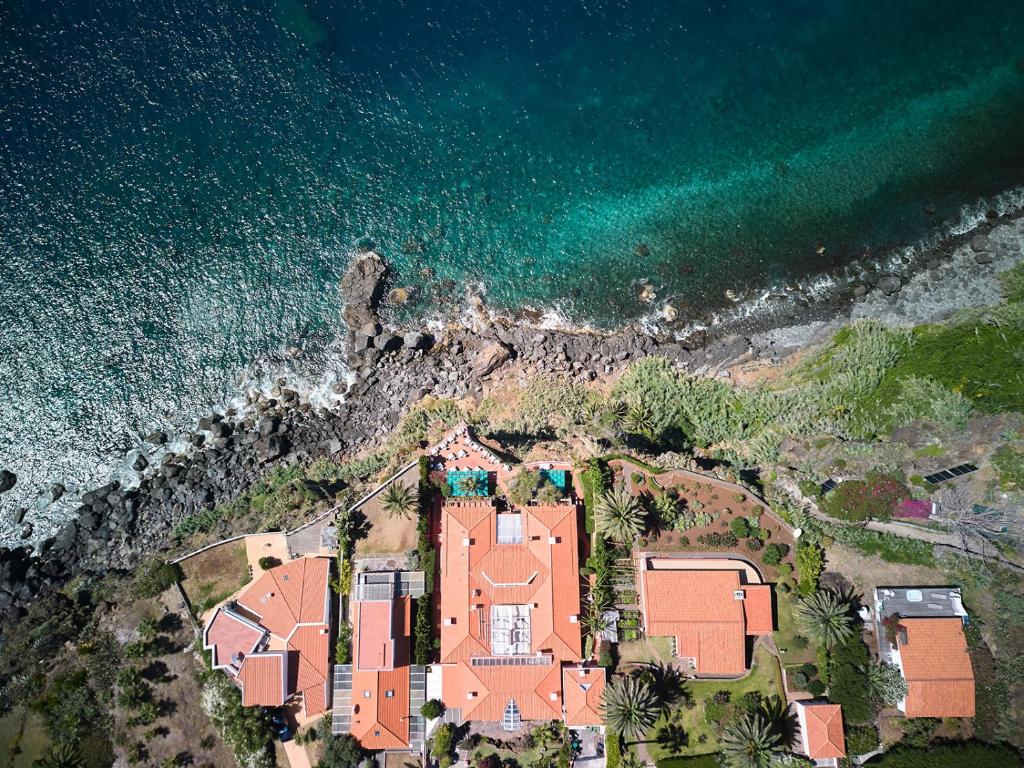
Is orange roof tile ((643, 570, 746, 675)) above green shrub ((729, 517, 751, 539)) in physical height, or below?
below

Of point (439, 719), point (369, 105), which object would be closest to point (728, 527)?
point (439, 719)

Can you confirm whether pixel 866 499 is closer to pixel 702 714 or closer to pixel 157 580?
pixel 702 714

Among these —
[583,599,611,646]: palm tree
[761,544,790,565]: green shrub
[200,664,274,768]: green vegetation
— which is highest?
[761,544,790,565]: green shrub

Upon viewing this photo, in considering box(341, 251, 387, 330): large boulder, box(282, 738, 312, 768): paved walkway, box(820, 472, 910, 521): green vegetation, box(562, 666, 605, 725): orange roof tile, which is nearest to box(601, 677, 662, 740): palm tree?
box(562, 666, 605, 725): orange roof tile

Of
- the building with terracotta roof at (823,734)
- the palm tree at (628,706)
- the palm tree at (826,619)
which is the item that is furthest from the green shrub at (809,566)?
the palm tree at (628,706)

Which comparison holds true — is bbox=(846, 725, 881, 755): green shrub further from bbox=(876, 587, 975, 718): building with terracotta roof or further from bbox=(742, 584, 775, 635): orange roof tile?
bbox=(742, 584, 775, 635): orange roof tile

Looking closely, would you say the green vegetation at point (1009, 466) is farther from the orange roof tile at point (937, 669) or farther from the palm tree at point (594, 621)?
the palm tree at point (594, 621)
